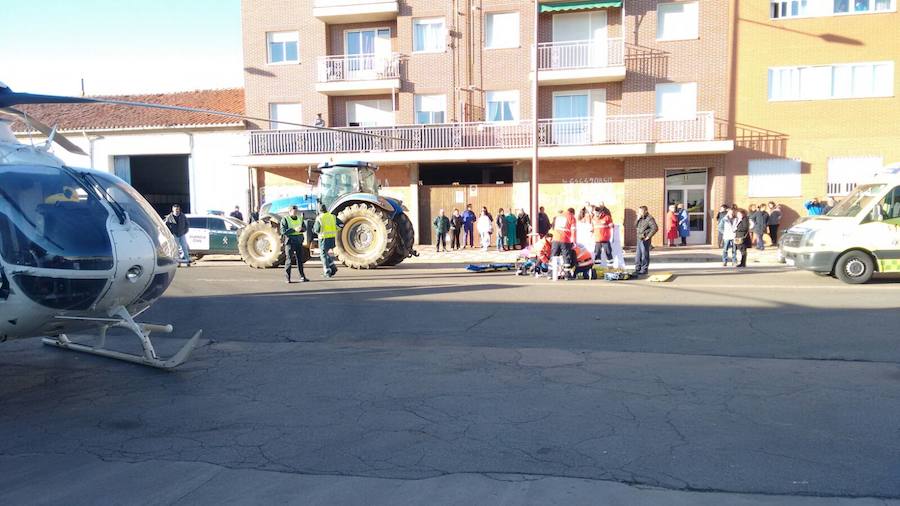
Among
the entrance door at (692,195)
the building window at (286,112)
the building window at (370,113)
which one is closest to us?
the entrance door at (692,195)

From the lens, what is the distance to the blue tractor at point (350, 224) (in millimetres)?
16359

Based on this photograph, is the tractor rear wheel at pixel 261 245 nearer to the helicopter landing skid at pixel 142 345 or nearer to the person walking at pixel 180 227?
the person walking at pixel 180 227

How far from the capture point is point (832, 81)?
22922mm

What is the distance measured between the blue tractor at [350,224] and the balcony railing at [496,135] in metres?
5.73

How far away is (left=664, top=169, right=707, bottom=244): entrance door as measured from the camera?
80.2 feet

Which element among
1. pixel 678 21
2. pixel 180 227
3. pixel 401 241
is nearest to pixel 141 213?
pixel 401 241

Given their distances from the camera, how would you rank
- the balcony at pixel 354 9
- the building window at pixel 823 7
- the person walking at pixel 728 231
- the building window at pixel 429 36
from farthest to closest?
1. the building window at pixel 429 36
2. the balcony at pixel 354 9
3. the building window at pixel 823 7
4. the person walking at pixel 728 231

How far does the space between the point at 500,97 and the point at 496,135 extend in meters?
1.93

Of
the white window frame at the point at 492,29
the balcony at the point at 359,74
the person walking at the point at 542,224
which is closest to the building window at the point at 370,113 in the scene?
the balcony at the point at 359,74

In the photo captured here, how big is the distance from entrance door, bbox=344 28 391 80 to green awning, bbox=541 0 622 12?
6576 millimetres

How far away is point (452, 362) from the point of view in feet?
23.3

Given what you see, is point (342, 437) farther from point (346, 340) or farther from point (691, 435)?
point (346, 340)

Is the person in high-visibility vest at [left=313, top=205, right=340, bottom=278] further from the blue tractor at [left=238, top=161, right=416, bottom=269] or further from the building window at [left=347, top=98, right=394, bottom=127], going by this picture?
the building window at [left=347, top=98, right=394, bottom=127]

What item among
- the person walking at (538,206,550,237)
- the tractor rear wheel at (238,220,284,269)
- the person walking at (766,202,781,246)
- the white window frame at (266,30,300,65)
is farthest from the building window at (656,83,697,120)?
the tractor rear wheel at (238,220,284,269)
